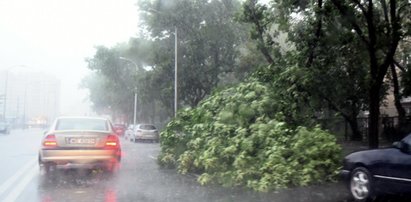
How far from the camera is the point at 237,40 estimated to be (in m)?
31.2

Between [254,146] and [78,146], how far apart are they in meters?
4.23

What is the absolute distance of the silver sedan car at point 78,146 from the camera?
1147 cm

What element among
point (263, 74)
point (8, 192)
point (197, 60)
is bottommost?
point (8, 192)

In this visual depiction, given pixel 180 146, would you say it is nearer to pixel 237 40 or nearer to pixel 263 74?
pixel 263 74

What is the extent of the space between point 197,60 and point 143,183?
2149 centimetres

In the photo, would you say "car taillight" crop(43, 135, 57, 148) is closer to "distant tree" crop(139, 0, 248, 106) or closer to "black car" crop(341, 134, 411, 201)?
"black car" crop(341, 134, 411, 201)

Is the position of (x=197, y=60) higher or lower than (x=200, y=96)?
higher

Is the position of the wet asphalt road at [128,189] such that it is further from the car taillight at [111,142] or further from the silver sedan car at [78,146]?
the car taillight at [111,142]

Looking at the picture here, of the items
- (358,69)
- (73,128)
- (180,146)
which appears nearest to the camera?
(73,128)

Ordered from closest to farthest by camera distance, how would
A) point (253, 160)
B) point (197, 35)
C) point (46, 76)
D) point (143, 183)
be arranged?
point (253, 160), point (143, 183), point (197, 35), point (46, 76)

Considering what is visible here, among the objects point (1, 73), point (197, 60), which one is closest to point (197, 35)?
point (197, 60)

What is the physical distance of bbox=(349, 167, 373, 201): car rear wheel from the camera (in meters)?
8.12

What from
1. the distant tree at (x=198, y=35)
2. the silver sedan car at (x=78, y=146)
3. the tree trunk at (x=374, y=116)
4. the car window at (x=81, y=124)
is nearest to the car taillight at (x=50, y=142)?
the silver sedan car at (x=78, y=146)

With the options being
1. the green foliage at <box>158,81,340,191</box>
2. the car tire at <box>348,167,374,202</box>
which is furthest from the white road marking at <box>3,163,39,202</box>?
the car tire at <box>348,167,374,202</box>
